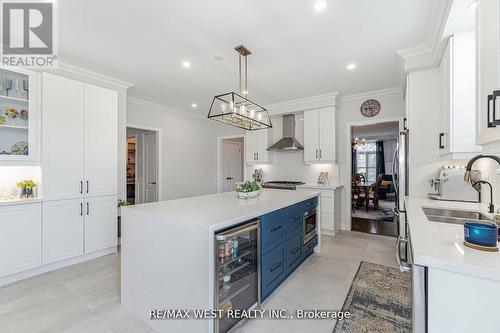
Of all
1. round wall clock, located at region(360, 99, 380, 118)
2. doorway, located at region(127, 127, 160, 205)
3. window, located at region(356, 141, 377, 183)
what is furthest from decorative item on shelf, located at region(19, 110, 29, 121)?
window, located at region(356, 141, 377, 183)

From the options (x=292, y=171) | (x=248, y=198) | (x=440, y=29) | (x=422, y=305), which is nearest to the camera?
(x=422, y=305)

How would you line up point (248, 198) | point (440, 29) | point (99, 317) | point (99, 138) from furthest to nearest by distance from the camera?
point (99, 138)
point (248, 198)
point (440, 29)
point (99, 317)

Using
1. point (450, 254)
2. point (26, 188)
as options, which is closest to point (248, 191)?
point (450, 254)

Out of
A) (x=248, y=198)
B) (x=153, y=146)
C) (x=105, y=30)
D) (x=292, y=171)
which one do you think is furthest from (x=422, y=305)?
(x=153, y=146)

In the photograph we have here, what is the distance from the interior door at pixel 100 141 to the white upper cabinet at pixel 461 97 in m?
4.17

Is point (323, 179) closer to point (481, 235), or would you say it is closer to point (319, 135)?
point (319, 135)

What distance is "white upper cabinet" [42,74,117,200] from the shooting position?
287 centimetres

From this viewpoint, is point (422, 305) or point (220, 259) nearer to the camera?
point (422, 305)

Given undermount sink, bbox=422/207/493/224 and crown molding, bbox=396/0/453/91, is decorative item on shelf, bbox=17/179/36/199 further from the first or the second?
crown molding, bbox=396/0/453/91

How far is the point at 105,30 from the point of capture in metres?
2.39

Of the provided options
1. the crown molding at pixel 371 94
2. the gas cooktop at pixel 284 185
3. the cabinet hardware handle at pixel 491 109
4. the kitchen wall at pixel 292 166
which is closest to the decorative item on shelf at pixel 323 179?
the kitchen wall at pixel 292 166

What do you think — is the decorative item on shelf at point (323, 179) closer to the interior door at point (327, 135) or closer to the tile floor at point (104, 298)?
the interior door at point (327, 135)

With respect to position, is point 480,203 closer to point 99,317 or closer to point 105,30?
point 99,317

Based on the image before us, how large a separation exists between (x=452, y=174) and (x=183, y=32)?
10.9ft
